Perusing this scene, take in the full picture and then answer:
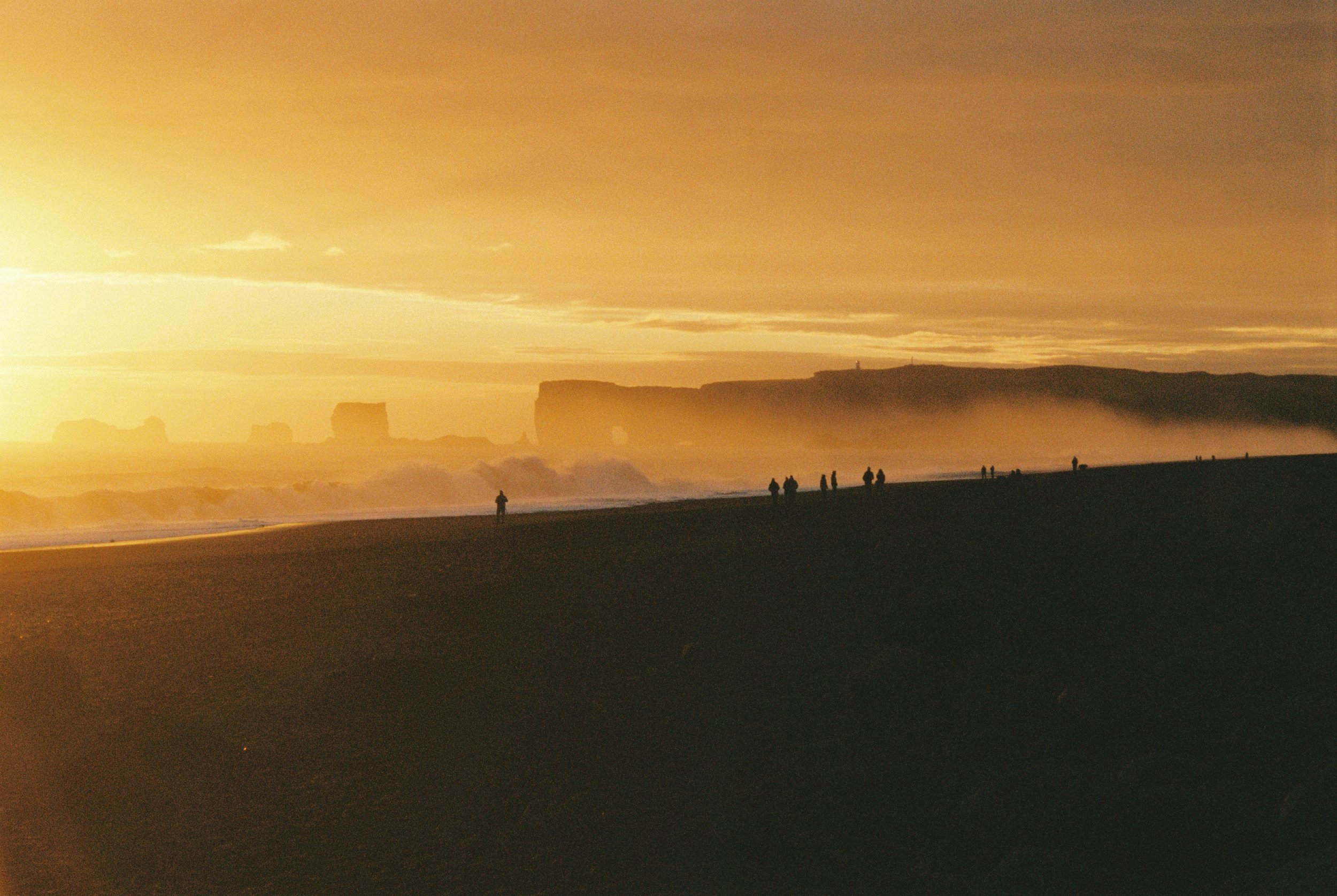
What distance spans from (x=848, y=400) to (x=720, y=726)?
170 meters

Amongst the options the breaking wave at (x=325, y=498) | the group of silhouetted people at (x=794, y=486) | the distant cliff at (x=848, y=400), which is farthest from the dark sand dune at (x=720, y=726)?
the distant cliff at (x=848, y=400)

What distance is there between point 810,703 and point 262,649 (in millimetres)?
9319

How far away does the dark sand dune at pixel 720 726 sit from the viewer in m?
10.1

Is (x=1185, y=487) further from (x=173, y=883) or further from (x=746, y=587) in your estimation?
(x=173, y=883)

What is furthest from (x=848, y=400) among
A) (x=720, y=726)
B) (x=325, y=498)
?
(x=720, y=726)

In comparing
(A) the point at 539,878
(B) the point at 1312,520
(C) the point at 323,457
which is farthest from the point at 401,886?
(C) the point at 323,457

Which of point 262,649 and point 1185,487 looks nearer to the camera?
point 262,649

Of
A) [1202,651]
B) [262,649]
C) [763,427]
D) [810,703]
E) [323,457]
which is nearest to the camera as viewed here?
[810,703]

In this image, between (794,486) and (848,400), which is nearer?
(794,486)

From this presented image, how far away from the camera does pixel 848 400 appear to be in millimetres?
180625

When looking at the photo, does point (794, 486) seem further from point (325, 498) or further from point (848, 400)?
point (848, 400)

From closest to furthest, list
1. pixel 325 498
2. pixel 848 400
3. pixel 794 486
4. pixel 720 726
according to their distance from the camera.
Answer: pixel 720 726 < pixel 794 486 < pixel 325 498 < pixel 848 400

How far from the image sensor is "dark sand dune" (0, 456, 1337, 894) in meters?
10.1

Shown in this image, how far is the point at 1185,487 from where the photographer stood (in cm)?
3362
